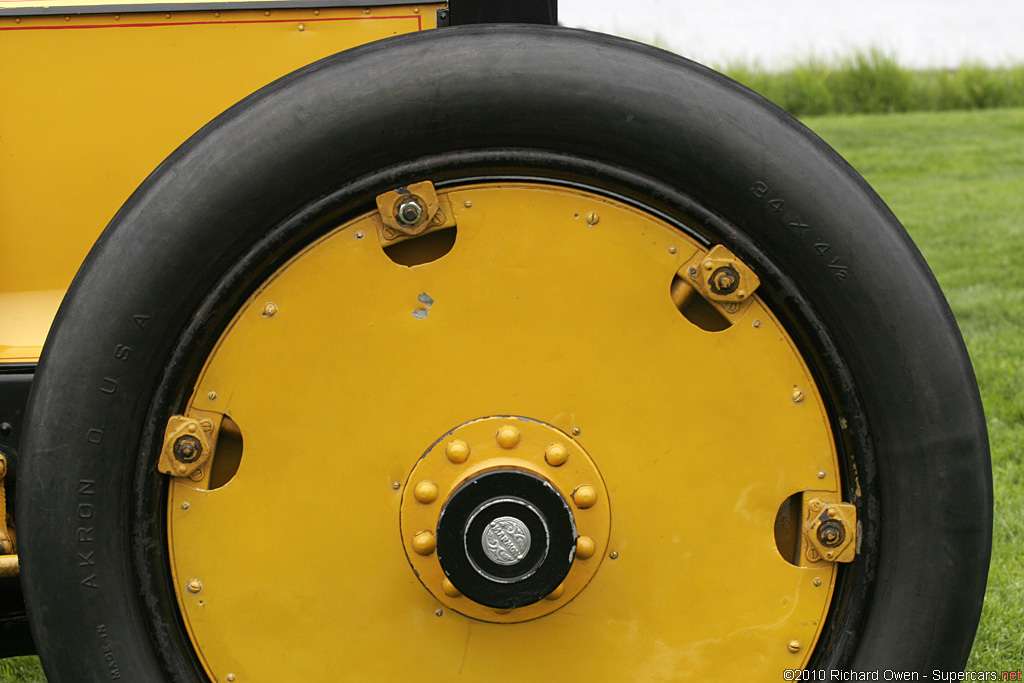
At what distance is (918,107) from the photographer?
11.5 m

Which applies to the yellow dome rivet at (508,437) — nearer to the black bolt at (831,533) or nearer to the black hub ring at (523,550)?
the black hub ring at (523,550)

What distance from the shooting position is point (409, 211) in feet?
4.26

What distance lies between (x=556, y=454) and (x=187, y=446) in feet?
1.76

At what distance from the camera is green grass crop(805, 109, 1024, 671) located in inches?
98.7

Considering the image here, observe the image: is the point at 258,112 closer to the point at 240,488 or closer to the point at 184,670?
the point at 240,488

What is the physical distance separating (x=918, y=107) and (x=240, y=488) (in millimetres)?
12114

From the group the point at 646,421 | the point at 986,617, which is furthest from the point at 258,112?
the point at 986,617

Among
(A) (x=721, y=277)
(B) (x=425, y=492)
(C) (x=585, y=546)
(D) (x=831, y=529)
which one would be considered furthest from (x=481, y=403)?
(D) (x=831, y=529)

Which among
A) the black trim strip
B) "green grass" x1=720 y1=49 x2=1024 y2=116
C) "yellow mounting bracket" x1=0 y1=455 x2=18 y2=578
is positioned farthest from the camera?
"green grass" x1=720 y1=49 x2=1024 y2=116

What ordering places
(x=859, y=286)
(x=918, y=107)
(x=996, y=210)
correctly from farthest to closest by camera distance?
(x=918, y=107)
(x=996, y=210)
(x=859, y=286)

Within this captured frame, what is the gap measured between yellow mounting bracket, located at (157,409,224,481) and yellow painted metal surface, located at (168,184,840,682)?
2 centimetres

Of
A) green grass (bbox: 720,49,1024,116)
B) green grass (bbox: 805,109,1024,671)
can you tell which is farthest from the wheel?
green grass (bbox: 720,49,1024,116)

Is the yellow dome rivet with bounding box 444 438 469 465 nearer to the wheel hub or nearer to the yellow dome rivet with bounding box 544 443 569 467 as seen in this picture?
the wheel hub

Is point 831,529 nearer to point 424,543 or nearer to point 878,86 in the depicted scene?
point 424,543
